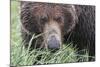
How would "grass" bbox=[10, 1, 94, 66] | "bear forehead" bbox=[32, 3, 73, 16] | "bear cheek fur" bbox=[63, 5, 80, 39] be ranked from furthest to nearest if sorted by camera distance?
"bear cheek fur" bbox=[63, 5, 80, 39] → "bear forehead" bbox=[32, 3, 73, 16] → "grass" bbox=[10, 1, 94, 66]

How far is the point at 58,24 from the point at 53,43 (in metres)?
0.23

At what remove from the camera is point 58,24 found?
237 centimetres

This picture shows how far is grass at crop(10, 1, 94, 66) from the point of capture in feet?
7.16

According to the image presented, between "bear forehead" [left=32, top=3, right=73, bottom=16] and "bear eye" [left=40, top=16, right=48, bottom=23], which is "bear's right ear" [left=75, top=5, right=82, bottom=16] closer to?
"bear forehead" [left=32, top=3, right=73, bottom=16]

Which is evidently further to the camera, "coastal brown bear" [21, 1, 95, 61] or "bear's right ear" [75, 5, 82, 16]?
"bear's right ear" [75, 5, 82, 16]

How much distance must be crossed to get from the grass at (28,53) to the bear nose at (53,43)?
6 centimetres

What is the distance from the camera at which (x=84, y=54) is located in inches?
97.3

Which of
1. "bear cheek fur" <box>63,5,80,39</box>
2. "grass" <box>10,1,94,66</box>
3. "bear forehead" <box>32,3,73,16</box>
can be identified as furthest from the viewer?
"bear cheek fur" <box>63,5,80,39</box>

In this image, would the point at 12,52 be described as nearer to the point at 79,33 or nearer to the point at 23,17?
the point at 23,17

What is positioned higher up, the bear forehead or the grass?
the bear forehead

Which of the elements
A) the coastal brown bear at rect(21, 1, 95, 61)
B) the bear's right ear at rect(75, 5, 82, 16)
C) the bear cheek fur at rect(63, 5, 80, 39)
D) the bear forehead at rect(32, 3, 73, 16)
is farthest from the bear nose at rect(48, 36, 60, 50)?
the bear's right ear at rect(75, 5, 82, 16)

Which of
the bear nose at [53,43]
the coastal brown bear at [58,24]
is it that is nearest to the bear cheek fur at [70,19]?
the coastal brown bear at [58,24]
